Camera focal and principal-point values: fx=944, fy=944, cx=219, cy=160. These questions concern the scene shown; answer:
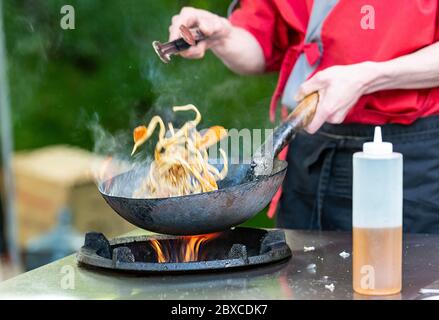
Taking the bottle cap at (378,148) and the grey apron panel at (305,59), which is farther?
the grey apron panel at (305,59)

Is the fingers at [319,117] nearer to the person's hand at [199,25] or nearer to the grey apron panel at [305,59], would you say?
the grey apron panel at [305,59]

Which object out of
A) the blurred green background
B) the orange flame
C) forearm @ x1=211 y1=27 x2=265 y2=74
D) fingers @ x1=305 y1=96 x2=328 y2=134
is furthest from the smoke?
the blurred green background

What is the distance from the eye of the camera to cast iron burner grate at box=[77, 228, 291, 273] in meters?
2.03

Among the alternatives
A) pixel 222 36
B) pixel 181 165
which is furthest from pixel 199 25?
pixel 181 165

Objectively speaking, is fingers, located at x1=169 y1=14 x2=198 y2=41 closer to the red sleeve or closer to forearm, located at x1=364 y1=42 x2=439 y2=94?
the red sleeve

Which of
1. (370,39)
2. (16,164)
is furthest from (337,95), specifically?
(16,164)

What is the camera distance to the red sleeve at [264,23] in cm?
284

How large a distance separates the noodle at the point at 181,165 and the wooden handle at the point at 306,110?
182 millimetres

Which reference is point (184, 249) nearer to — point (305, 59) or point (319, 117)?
point (319, 117)

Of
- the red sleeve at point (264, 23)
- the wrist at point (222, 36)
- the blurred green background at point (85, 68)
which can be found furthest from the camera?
the blurred green background at point (85, 68)

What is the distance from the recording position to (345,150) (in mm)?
2613

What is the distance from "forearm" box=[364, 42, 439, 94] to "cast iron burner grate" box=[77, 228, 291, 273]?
0.48 m

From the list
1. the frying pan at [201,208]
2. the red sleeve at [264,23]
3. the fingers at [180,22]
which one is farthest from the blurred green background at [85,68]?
the frying pan at [201,208]

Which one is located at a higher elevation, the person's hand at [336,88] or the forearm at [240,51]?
the forearm at [240,51]
